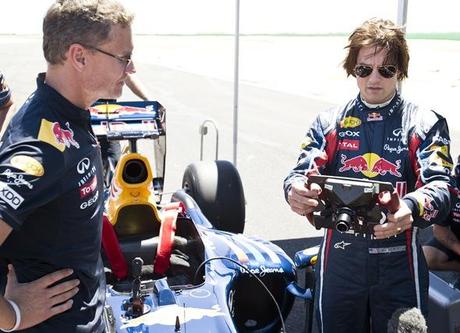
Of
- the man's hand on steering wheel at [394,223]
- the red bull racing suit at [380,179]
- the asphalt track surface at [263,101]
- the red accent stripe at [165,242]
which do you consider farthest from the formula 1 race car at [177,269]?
the asphalt track surface at [263,101]

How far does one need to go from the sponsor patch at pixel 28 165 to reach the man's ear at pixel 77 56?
28cm

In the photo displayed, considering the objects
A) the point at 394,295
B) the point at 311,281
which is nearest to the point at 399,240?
the point at 394,295

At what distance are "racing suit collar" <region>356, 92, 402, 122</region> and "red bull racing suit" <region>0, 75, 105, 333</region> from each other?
3.61 feet

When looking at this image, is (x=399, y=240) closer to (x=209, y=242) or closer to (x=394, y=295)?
(x=394, y=295)

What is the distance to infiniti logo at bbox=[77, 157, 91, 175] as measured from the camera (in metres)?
1.64

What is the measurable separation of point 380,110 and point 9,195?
144 cm

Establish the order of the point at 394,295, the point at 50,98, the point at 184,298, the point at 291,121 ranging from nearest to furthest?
the point at 50,98, the point at 394,295, the point at 184,298, the point at 291,121

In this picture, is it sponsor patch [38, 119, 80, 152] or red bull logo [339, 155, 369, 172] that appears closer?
sponsor patch [38, 119, 80, 152]

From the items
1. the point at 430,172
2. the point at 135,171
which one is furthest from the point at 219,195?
the point at 430,172

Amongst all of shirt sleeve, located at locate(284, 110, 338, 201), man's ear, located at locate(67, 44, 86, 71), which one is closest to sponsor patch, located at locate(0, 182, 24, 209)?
man's ear, located at locate(67, 44, 86, 71)

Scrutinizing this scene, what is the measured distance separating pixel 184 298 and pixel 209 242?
568mm

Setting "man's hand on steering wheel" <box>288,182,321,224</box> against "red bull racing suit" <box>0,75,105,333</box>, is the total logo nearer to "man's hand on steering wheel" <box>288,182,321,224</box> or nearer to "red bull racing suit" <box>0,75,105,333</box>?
"man's hand on steering wheel" <box>288,182,321,224</box>

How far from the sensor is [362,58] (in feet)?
7.93

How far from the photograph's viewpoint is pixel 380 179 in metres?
2.36
